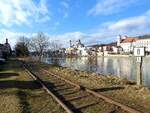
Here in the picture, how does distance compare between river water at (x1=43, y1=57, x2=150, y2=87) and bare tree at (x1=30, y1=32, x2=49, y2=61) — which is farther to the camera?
bare tree at (x1=30, y1=32, x2=49, y2=61)

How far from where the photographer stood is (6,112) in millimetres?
11188

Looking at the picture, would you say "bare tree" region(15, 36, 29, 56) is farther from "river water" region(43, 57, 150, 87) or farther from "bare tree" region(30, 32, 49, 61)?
"river water" region(43, 57, 150, 87)

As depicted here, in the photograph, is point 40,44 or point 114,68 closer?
point 114,68

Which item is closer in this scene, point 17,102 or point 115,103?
point 115,103

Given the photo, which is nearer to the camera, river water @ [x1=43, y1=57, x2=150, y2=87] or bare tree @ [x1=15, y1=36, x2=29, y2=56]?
river water @ [x1=43, y1=57, x2=150, y2=87]

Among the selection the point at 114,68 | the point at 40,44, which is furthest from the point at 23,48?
the point at 114,68

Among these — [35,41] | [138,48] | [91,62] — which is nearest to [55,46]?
[35,41]

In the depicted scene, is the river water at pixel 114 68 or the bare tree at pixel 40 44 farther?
the bare tree at pixel 40 44

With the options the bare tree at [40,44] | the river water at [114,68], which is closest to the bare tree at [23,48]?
the bare tree at [40,44]

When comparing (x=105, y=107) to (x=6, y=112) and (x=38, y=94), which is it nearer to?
(x=6, y=112)

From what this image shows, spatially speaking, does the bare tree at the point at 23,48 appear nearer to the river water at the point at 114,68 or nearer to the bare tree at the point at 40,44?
the bare tree at the point at 40,44

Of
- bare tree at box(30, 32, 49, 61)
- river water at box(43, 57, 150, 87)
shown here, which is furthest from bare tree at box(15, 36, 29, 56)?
river water at box(43, 57, 150, 87)

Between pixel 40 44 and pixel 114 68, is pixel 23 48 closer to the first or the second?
pixel 40 44

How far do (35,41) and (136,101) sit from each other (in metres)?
102
